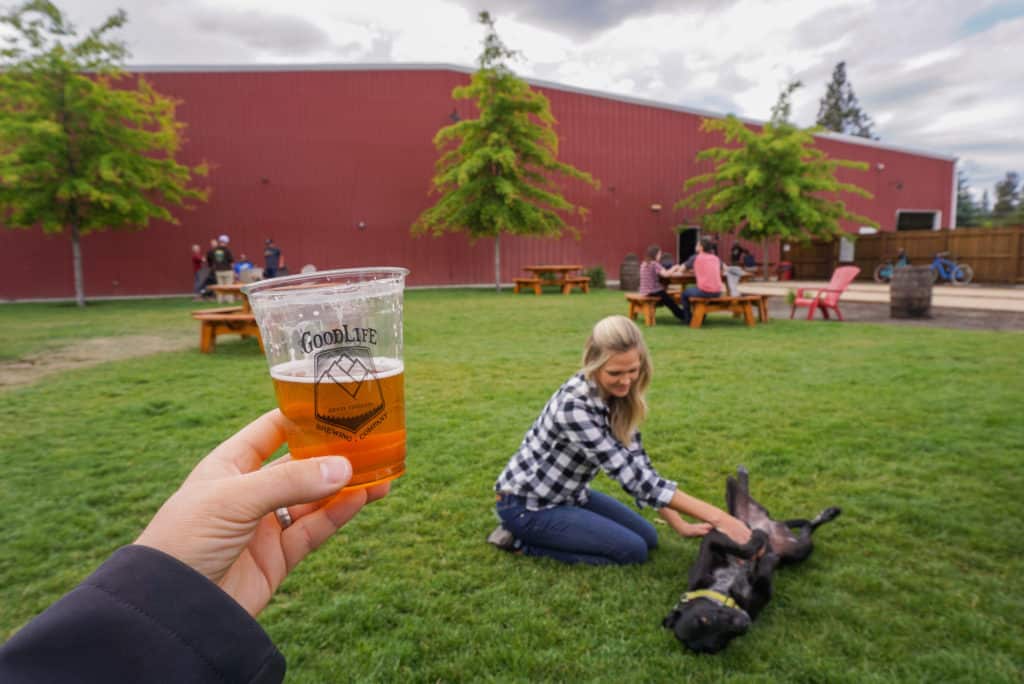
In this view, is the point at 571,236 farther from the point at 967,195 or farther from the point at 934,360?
the point at 967,195

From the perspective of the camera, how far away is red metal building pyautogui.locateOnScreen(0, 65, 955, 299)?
21.5 m

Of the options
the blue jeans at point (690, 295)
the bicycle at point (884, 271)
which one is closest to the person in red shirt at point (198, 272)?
the blue jeans at point (690, 295)

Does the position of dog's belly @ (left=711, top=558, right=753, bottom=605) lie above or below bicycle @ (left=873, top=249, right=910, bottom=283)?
below

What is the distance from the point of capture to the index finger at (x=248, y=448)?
125 centimetres

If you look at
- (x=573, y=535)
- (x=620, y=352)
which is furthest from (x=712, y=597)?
(x=620, y=352)

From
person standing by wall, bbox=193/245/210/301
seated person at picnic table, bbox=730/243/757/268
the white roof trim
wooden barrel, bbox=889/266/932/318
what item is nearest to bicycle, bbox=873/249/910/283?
seated person at picnic table, bbox=730/243/757/268

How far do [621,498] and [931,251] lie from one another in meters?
27.0

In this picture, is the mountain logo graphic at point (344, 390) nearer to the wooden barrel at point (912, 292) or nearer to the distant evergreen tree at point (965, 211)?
the wooden barrel at point (912, 292)

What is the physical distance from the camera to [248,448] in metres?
1.34

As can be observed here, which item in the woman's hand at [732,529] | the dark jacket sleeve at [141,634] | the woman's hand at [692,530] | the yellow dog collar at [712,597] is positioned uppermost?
the dark jacket sleeve at [141,634]

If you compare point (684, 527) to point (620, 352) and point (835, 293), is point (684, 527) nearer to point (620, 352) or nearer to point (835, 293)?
point (620, 352)

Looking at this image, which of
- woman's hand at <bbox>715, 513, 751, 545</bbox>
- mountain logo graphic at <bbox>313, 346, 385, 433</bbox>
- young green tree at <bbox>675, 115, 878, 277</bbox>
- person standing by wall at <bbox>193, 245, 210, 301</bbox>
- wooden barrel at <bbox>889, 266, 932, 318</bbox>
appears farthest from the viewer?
young green tree at <bbox>675, 115, 878, 277</bbox>

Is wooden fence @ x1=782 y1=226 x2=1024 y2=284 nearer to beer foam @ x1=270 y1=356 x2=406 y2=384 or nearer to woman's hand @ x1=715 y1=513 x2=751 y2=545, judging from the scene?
woman's hand @ x1=715 y1=513 x2=751 y2=545

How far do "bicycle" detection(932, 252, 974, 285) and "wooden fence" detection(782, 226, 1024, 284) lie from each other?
0.45 m
